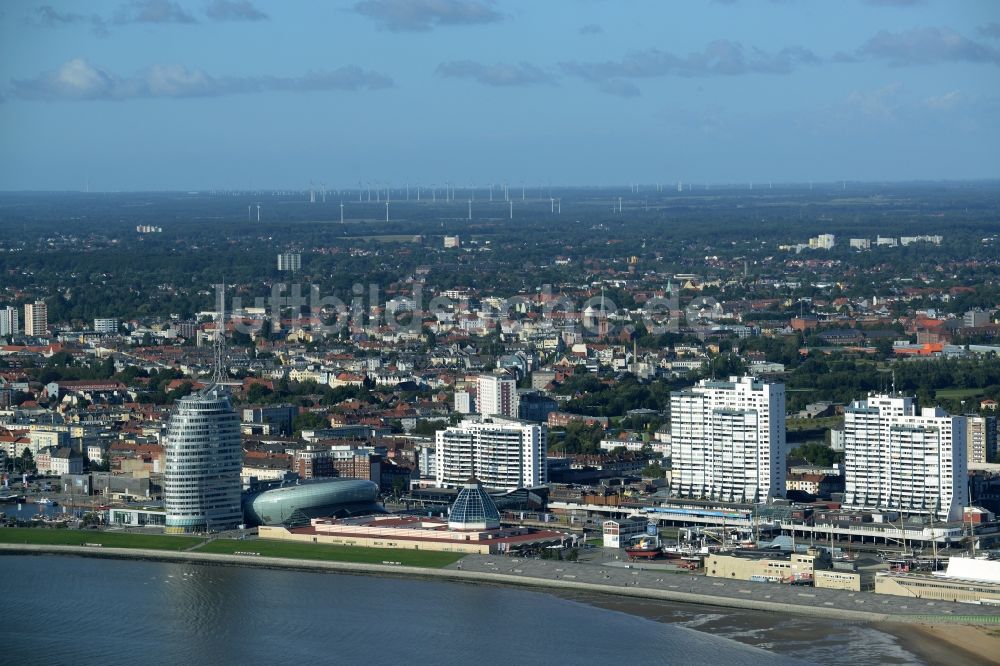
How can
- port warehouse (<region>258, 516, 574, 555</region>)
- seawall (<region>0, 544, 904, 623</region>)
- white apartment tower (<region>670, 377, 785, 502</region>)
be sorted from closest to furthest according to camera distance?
seawall (<region>0, 544, 904, 623</region>)
port warehouse (<region>258, 516, 574, 555</region>)
white apartment tower (<region>670, 377, 785, 502</region>)

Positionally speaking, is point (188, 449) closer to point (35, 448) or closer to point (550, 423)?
point (35, 448)

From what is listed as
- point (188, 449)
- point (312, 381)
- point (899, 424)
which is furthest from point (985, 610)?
point (312, 381)

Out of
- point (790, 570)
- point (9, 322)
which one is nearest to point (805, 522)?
point (790, 570)

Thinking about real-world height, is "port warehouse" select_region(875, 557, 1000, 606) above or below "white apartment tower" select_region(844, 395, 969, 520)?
below

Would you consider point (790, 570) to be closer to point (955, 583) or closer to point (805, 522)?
point (955, 583)

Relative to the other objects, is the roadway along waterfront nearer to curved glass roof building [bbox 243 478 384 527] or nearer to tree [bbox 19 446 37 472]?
curved glass roof building [bbox 243 478 384 527]

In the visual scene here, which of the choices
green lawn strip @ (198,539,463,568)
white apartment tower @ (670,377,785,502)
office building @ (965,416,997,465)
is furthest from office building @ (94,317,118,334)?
green lawn strip @ (198,539,463,568)

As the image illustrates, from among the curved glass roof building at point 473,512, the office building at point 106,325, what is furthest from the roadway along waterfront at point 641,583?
the office building at point 106,325
